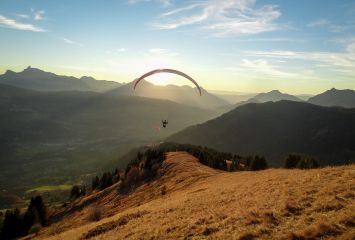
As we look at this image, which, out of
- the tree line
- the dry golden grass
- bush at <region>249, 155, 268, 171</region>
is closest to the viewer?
the dry golden grass

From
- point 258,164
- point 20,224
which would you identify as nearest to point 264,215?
point 258,164

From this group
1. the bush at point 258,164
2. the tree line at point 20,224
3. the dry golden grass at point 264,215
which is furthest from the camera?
the bush at point 258,164

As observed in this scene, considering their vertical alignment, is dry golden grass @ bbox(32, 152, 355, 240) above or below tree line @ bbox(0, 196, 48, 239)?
above

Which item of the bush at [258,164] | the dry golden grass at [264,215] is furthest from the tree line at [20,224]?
the bush at [258,164]

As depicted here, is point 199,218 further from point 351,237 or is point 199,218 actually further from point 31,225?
point 31,225

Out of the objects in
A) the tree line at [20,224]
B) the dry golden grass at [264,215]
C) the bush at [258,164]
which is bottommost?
the tree line at [20,224]

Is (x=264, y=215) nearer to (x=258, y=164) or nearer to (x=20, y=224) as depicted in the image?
(x=258, y=164)

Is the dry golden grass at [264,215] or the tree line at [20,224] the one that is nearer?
the dry golden grass at [264,215]

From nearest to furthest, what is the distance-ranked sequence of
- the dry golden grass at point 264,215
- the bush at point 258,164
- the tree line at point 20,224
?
1. the dry golden grass at point 264,215
2. the tree line at point 20,224
3. the bush at point 258,164

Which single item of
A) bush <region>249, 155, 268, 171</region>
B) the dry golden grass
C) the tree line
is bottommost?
the tree line

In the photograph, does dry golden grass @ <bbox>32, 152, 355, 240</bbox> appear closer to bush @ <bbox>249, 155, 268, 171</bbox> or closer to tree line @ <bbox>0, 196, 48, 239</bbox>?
bush @ <bbox>249, 155, 268, 171</bbox>

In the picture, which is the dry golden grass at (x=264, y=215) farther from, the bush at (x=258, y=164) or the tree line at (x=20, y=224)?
the tree line at (x=20, y=224)

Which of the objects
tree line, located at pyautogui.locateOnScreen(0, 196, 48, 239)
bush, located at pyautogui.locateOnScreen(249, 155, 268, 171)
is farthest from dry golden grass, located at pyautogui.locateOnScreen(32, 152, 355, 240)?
tree line, located at pyautogui.locateOnScreen(0, 196, 48, 239)
